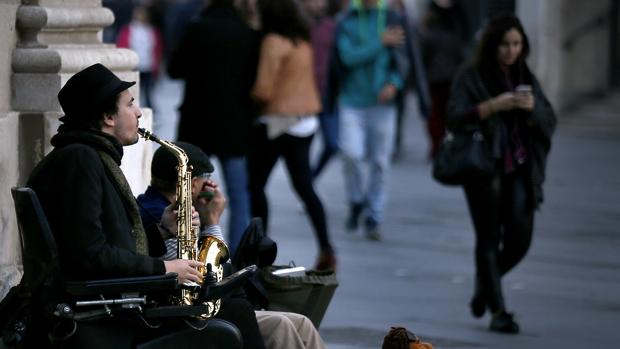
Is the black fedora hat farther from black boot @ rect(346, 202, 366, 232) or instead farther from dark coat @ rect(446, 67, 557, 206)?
black boot @ rect(346, 202, 366, 232)

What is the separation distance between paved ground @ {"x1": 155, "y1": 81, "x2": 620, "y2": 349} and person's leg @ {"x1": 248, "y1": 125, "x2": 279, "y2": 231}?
414 mm

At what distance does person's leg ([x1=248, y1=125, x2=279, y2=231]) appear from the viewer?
10.0 m

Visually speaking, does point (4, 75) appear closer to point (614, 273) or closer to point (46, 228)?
point (46, 228)

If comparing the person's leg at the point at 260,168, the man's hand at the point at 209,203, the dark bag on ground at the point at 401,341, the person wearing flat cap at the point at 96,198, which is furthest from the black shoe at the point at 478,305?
the person wearing flat cap at the point at 96,198

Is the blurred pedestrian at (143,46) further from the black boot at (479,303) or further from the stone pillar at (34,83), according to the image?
the stone pillar at (34,83)

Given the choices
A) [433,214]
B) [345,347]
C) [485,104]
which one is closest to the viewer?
[345,347]

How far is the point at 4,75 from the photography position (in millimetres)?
6348

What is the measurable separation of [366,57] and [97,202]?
683 cm

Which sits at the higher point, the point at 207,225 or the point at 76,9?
the point at 76,9

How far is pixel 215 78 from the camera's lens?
31.2 feet

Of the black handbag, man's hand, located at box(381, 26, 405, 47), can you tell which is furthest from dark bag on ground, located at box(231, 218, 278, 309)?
man's hand, located at box(381, 26, 405, 47)

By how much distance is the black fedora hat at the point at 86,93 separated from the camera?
16.8ft

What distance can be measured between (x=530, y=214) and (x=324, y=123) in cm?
539

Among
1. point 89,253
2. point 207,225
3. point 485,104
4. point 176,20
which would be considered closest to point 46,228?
point 89,253
